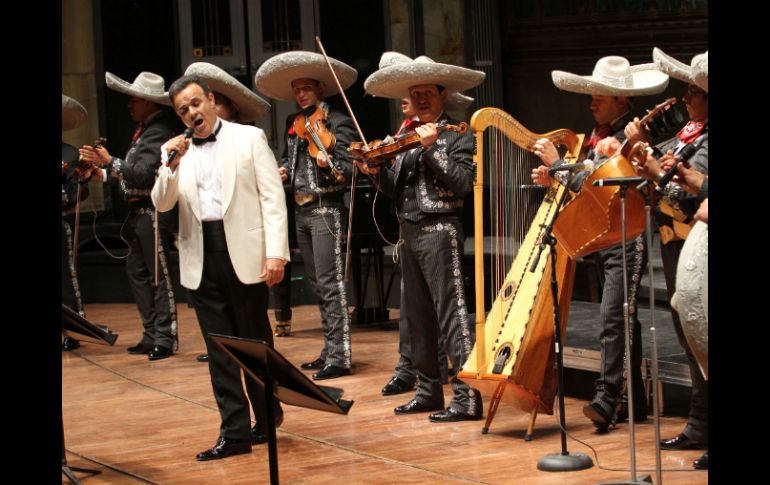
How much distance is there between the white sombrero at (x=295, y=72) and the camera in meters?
6.71

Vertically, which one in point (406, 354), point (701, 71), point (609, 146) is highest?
point (701, 71)

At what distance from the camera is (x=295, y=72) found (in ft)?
22.2

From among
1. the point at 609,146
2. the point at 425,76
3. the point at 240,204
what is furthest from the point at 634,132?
the point at 240,204

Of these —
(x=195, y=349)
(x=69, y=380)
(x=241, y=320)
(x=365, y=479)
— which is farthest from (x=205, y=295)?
(x=195, y=349)

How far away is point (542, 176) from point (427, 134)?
0.54 metres

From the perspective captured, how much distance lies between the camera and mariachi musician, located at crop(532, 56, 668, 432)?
5.07 metres

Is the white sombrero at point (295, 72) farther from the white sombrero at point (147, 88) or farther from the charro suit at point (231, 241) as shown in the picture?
the charro suit at point (231, 241)

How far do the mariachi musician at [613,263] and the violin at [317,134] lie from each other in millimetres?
1645

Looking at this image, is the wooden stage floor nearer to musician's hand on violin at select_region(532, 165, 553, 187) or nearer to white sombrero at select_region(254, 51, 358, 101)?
musician's hand on violin at select_region(532, 165, 553, 187)

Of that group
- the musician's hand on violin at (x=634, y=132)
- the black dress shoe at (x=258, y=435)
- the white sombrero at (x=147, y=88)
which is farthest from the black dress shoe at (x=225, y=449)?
the white sombrero at (x=147, y=88)

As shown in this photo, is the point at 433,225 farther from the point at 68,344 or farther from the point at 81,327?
the point at 68,344

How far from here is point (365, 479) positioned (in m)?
4.62

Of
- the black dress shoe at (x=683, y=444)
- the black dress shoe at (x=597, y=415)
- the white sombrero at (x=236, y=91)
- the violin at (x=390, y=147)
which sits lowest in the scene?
the black dress shoe at (x=683, y=444)

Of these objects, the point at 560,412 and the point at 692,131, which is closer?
the point at 560,412
